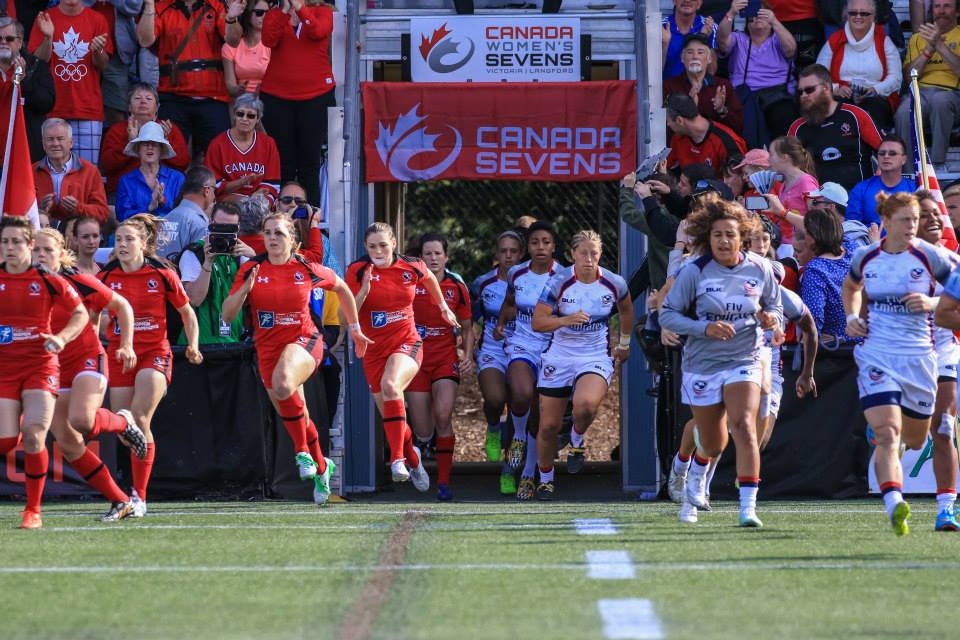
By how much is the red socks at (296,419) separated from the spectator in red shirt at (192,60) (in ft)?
13.4

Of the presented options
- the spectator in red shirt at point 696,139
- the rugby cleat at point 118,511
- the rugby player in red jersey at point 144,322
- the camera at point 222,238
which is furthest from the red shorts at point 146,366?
the spectator in red shirt at point 696,139

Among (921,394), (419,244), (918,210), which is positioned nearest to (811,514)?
(921,394)

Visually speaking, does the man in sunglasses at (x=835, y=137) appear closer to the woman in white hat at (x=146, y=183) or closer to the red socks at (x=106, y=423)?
the woman in white hat at (x=146, y=183)

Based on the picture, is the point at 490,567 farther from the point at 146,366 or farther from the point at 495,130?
the point at 495,130

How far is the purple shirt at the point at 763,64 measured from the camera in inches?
563

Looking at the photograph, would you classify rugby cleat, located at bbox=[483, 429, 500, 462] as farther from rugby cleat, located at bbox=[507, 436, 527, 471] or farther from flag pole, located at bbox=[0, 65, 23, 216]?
flag pole, located at bbox=[0, 65, 23, 216]

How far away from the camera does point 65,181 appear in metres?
13.1

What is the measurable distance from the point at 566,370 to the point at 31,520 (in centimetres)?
443

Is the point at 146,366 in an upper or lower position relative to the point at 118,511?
upper

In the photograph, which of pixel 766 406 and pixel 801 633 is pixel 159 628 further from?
pixel 766 406

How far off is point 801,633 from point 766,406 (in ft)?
14.7

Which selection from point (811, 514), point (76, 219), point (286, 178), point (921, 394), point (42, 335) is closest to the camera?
point (921, 394)

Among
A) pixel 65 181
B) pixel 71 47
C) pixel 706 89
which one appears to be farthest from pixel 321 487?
pixel 706 89

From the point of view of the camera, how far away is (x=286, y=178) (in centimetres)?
1403
